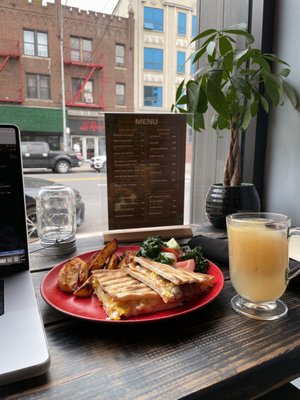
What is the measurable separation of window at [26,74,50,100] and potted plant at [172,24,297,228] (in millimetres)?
622

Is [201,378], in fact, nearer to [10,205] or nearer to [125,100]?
[10,205]

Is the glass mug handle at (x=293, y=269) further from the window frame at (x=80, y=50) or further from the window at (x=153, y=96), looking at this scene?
the window frame at (x=80, y=50)

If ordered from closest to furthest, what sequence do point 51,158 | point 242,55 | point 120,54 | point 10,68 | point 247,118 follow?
point 242,55 → point 247,118 → point 10,68 → point 51,158 → point 120,54

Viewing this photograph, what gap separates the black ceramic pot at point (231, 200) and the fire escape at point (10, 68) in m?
0.96

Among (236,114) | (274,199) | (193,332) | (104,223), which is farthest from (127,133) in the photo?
(274,199)

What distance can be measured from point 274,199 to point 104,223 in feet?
2.67

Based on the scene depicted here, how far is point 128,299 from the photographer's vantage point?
1.72 ft

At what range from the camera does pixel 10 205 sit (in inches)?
27.7

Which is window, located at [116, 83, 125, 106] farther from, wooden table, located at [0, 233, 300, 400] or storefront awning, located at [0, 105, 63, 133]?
wooden table, located at [0, 233, 300, 400]

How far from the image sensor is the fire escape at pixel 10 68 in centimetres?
129

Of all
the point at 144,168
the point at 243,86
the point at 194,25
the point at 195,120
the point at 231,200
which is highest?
the point at 194,25

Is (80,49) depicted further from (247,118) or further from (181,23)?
(247,118)

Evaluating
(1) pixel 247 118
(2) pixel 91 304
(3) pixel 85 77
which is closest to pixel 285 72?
(1) pixel 247 118

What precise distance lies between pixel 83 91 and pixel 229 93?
743 millimetres
